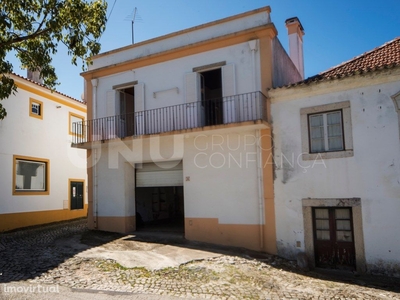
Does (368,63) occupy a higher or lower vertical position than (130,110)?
higher

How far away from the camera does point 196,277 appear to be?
761 cm

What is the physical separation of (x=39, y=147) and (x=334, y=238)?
1294 cm

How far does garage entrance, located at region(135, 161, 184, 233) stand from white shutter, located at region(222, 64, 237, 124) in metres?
2.57

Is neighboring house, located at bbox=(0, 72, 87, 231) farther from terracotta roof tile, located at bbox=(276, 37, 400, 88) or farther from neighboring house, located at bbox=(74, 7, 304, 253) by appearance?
terracotta roof tile, located at bbox=(276, 37, 400, 88)

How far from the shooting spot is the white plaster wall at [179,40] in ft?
36.2

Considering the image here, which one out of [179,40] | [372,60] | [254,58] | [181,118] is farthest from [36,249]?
[372,60]

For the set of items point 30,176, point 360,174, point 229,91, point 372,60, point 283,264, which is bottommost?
point 283,264

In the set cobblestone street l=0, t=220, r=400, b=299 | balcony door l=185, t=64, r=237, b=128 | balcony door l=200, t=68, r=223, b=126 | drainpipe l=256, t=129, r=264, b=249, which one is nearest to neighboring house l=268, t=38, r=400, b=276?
drainpipe l=256, t=129, r=264, b=249

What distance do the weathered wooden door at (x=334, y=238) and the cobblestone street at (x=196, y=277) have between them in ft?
1.67

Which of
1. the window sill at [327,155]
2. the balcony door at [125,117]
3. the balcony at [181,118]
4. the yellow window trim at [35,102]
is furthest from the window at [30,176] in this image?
the window sill at [327,155]

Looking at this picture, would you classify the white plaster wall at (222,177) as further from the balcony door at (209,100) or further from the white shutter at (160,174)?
the white shutter at (160,174)

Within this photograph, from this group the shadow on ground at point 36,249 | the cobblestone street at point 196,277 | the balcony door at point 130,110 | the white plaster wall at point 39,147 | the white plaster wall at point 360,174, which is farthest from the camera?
the white plaster wall at point 39,147

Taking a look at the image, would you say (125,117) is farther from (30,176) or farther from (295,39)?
(295,39)

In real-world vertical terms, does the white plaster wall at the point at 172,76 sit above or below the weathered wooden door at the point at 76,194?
above
